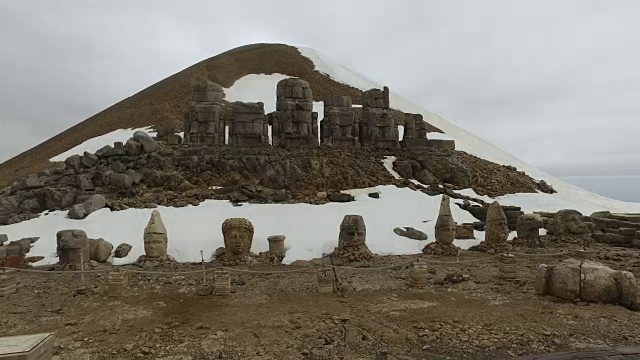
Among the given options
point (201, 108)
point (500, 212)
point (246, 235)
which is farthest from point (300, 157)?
point (500, 212)

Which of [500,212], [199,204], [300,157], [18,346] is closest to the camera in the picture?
[18,346]

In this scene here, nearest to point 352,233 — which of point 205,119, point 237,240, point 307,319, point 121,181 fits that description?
point 237,240

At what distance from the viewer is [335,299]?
8086 millimetres

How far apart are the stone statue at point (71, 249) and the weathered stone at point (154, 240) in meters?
1.48

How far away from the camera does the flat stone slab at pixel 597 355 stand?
5.56 metres

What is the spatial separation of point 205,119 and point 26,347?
46.7 ft

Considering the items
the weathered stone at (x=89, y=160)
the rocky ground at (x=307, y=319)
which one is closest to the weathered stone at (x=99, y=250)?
the rocky ground at (x=307, y=319)

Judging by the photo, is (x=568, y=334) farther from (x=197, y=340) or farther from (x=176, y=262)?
(x=176, y=262)

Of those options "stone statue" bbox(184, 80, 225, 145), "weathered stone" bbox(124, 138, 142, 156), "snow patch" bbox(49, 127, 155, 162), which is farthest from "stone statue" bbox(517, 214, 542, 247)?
"snow patch" bbox(49, 127, 155, 162)

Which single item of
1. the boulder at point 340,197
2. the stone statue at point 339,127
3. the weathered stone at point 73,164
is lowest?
the boulder at point 340,197

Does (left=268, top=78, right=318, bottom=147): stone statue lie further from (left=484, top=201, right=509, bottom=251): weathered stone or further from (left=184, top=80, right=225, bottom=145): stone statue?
(left=484, top=201, right=509, bottom=251): weathered stone

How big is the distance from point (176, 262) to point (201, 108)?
909 centimetres

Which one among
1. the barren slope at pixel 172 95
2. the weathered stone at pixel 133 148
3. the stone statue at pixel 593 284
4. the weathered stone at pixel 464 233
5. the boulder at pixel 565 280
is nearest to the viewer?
the stone statue at pixel 593 284

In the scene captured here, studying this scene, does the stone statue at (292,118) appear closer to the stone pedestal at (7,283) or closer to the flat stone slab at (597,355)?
the stone pedestal at (7,283)
